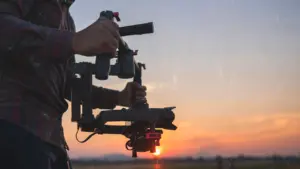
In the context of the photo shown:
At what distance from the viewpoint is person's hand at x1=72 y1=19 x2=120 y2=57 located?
8.61 ft

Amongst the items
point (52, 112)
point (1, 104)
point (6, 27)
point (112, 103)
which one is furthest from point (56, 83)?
point (112, 103)

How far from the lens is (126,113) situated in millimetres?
3246

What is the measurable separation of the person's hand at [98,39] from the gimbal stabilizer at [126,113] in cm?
33

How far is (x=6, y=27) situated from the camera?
288cm

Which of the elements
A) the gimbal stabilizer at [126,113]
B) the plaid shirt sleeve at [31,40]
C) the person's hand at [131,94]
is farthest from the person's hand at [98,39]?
the person's hand at [131,94]

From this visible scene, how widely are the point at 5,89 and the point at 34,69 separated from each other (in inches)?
9.1

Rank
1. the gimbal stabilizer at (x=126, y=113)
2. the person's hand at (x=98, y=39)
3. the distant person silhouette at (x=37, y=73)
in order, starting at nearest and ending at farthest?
the person's hand at (x=98, y=39) < the distant person silhouette at (x=37, y=73) < the gimbal stabilizer at (x=126, y=113)

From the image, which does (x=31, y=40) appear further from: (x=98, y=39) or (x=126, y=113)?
(x=126, y=113)

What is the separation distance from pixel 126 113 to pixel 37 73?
2.11ft

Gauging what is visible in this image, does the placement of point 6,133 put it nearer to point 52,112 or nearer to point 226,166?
point 52,112

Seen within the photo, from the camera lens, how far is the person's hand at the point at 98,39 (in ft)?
8.61

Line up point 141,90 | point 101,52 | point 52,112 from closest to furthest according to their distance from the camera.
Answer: point 101,52
point 52,112
point 141,90

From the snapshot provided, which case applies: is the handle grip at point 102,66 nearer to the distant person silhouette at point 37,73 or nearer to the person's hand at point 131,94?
the distant person silhouette at point 37,73

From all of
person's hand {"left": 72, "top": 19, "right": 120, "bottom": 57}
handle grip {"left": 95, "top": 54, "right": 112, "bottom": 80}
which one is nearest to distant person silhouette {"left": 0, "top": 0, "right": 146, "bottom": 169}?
person's hand {"left": 72, "top": 19, "right": 120, "bottom": 57}
